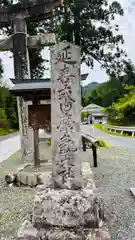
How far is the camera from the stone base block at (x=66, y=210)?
110 inches

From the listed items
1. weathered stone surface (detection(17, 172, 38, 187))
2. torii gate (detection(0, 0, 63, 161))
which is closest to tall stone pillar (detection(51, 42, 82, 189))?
weathered stone surface (detection(17, 172, 38, 187))

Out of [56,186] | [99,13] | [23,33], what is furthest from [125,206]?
[99,13]

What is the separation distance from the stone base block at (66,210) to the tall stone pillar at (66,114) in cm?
17

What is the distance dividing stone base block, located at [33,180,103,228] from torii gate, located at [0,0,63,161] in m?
4.33

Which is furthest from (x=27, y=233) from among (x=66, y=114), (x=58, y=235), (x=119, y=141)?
(x=119, y=141)

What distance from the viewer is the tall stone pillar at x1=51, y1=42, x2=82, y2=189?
2914mm

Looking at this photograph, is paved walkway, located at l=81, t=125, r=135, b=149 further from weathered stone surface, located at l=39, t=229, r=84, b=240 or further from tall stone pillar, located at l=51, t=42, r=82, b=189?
weathered stone surface, located at l=39, t=229, r=84, b=240

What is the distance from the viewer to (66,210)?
9.25 ft

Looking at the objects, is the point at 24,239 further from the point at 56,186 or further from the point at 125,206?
the point at 125,206

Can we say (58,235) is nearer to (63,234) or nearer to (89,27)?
(63,234)

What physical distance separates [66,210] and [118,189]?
2257 millimetres

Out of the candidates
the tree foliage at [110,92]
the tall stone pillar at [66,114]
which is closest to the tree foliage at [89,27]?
the tall stone pillar at [66,114]

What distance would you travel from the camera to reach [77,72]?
9.68 feet

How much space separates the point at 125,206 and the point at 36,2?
583 centimetres
